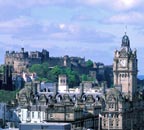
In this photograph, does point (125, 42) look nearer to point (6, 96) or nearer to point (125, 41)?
point (125, 41)

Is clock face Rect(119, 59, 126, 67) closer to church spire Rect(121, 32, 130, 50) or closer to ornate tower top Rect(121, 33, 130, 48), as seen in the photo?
church spire Rect(121, 32, 130, 50)

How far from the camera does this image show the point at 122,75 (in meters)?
145

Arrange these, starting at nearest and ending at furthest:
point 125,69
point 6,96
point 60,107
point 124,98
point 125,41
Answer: point 60,107
point 124,98
point 125,69
point 125,41
point 6,96

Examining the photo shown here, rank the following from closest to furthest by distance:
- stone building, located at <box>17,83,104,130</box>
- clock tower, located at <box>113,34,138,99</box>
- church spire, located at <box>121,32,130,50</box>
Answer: stone building, located at <box>17,83,104,130</box> < clock tower, located at <box>113,34,138,99</box> < church spire, located at <box>121,32,130,50</box>

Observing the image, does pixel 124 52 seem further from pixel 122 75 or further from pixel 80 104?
pixel 80 104

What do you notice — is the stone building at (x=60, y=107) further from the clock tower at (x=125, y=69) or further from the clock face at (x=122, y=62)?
the clock face at (x=122, y=62)

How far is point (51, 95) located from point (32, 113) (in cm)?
1297

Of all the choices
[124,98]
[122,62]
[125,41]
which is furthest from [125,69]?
[124,98]

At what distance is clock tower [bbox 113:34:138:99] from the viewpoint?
473ft

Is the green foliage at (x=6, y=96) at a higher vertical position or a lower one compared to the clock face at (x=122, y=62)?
lower

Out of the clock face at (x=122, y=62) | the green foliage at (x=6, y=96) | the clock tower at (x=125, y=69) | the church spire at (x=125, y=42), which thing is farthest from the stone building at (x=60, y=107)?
the green foliage at (x=6, y=96)

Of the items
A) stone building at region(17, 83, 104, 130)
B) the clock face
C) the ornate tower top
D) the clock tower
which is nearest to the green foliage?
stone building at region(17, 83, 104, 130)

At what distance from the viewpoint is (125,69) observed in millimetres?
144375

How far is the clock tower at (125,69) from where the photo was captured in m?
144
